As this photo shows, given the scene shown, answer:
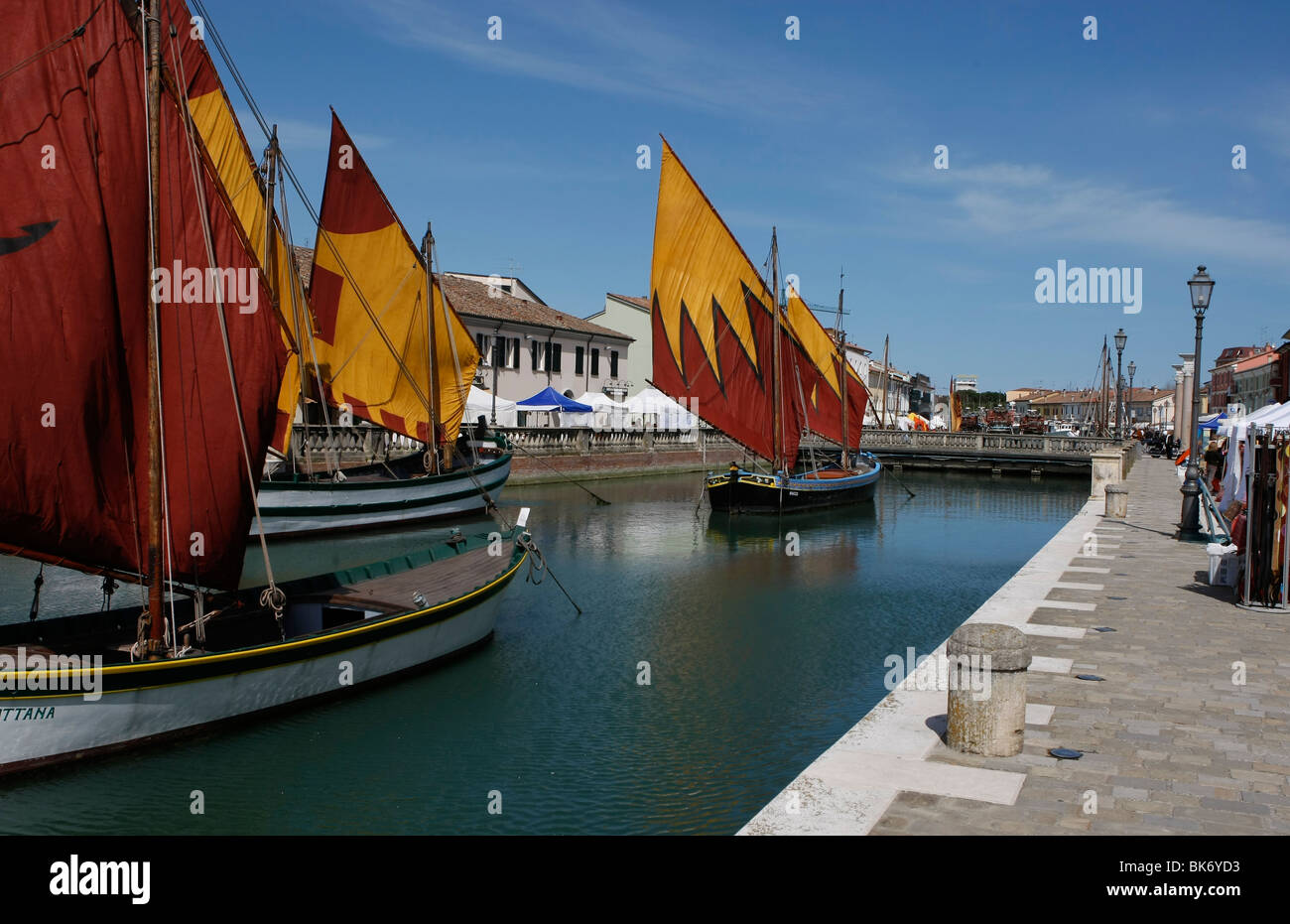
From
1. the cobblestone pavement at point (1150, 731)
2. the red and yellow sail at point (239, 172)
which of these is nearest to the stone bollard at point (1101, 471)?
the cobblestone pavement at point (1150, 731)

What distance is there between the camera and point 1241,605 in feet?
45.2

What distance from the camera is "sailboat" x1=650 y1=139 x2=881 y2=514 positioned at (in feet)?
106

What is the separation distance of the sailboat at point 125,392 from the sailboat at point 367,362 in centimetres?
1554

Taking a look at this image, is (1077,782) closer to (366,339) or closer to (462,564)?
(462,564)

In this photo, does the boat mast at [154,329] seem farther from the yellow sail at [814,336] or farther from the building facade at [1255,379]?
the building facade at [1255,379]

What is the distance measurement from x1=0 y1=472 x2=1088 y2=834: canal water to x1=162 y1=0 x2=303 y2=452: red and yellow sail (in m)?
5.57

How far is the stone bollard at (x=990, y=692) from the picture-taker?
7.68m

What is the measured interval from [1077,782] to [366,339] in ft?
86.4

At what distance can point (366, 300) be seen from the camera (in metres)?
29.9

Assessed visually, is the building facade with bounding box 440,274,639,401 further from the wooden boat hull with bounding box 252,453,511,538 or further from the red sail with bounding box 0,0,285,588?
the red sail with bounding box 0,0,285,588

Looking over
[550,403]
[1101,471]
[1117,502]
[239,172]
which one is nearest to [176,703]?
[239,172]

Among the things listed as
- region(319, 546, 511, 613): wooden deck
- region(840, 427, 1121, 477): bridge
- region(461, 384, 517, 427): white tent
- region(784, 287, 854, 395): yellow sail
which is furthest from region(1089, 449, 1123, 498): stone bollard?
region(461, 384, 517, 427): white tent

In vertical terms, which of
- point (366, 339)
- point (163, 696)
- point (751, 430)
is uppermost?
point (366, 339)
